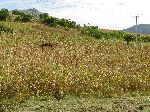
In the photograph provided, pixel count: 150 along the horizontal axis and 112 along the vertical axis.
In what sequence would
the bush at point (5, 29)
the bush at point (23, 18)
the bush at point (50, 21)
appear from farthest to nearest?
the bush at point (50, 21) < the bush at point (23, 18) < the bush at point (5, 29)

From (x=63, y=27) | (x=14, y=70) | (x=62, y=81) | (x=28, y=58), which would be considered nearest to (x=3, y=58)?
(x=28, y=58)

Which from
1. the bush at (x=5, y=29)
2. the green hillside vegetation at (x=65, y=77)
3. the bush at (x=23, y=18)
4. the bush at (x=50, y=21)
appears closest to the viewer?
the green hillside vegetation at (x=65, y=77)

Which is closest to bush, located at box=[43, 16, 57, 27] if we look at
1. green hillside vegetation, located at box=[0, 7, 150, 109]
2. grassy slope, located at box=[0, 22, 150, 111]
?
green hillside vegetation, located at box=[0, 7, 150, 109]

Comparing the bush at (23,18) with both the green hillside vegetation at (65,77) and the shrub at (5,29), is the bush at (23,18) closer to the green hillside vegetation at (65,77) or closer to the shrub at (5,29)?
the shrub at (5,29)

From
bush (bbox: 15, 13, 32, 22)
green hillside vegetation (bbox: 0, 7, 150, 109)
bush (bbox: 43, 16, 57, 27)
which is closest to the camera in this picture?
green hillside vegetation (bbox: 0, 7, 150, 109)

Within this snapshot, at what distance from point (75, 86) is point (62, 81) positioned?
1.20 ft

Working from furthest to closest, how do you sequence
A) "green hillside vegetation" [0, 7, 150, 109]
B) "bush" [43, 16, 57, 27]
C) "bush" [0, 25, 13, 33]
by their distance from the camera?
"bush" [43, 16, 57, 27] → "bush" [0, 25, 13, 33] → "green hillside vegetation" [0, 7, 150, 109]


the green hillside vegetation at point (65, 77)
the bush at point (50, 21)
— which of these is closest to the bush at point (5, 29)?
the bush at point (50, 21)

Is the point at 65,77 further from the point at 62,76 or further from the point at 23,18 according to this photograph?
the point at 23,18

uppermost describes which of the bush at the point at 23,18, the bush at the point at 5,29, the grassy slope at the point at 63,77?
the bush at the point at 23,18

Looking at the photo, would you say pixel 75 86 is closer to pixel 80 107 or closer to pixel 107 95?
pixel 107 95

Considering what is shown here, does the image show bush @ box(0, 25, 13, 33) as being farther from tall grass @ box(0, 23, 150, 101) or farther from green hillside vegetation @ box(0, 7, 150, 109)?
tall grass @ box(0, 23, 150, 101)

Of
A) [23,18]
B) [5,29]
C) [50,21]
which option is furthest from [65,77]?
[50,21]

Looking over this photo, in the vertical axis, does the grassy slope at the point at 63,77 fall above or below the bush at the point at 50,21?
below
